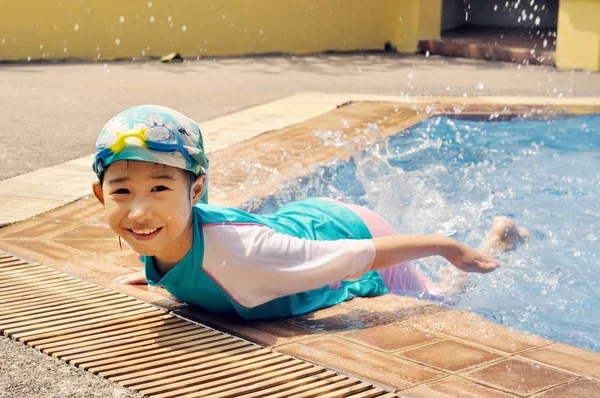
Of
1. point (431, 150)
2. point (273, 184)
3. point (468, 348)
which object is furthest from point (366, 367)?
point (431, 150)

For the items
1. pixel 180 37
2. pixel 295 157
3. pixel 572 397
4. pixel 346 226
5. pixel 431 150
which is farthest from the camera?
pixel 180 37

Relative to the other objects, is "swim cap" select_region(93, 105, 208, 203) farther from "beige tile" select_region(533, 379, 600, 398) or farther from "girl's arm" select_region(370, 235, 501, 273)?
"beige tile" select_region(533, 379, 600, 398)

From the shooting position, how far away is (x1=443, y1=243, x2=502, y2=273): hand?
3752 millimetres

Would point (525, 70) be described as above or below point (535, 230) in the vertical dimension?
above

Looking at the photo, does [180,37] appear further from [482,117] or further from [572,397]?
[572,397]

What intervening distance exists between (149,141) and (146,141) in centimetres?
1

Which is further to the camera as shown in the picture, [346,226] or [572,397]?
[346,226]

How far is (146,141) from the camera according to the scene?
9.75 ft

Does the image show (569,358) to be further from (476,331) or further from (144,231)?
(144,231)

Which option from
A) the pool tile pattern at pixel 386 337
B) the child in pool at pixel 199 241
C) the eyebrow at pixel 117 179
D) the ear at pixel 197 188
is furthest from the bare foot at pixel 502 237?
the eyebrow at pixel 117 179

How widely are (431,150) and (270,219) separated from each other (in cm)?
415

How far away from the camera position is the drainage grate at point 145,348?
2.66 m

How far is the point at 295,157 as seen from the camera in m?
6.44

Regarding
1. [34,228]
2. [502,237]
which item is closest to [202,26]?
[34,228]
